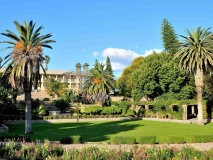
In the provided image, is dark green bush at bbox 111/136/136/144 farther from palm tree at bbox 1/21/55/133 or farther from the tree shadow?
palm tree at bbox 1/21/55/133

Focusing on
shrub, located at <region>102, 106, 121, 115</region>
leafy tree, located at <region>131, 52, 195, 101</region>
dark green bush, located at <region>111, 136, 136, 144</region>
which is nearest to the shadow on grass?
dark green bush, located at <region>111, 136, 136, 144</region>

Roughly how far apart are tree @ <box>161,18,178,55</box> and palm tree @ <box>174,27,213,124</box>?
29074 millimetres

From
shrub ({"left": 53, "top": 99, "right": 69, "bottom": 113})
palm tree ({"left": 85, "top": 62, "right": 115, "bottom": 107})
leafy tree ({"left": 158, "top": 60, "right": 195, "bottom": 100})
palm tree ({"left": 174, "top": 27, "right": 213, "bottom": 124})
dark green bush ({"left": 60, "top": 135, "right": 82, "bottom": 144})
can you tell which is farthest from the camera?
shrub ({"left": 53, "top": 99, "right": 69, "bottom": 113})

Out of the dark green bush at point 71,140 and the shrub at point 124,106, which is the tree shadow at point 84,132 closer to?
the dark green bush at point 71,140

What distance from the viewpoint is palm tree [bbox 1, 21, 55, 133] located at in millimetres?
28047

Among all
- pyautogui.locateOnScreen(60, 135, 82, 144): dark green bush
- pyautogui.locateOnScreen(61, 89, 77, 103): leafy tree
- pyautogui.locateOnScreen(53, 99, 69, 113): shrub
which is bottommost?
pyautogui.locateOnScreen(60, 135, 82, 144): dark green bush

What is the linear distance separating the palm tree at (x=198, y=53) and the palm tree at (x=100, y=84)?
21.0 meters

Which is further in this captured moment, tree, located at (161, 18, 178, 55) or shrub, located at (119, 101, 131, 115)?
tree, located at (161, 18, 178, 55)

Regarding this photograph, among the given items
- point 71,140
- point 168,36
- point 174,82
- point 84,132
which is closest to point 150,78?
point 174,82

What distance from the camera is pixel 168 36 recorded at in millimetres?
70188

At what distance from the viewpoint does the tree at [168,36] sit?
6950 cm

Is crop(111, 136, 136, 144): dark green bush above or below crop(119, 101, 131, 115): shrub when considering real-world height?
below

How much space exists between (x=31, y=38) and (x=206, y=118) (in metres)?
27.8

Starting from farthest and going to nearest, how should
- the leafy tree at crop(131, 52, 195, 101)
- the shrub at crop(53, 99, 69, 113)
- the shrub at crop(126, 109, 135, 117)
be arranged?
the shrub at crop(53, 99, 69, 113)
the leafy tree at crop(131, 52, 195, 101)
the shrub at crop(126, 109, 135, 117)
